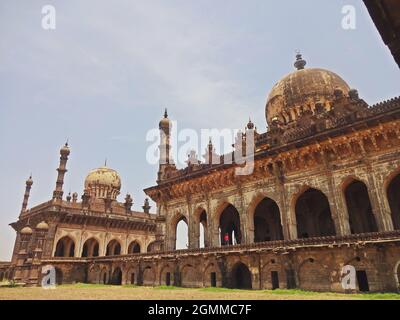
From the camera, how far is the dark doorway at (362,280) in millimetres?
14168

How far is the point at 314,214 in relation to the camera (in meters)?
22.7

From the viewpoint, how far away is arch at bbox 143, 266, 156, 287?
77.0 feet

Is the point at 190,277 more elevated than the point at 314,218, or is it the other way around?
the point at 314,218

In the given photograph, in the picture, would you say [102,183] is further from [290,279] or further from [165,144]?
[290,279]

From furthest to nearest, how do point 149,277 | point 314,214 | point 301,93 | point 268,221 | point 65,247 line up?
point 65,247, point 301,93, point 268,221, point 149,277, point 314,214

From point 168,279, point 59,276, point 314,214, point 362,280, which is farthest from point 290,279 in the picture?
point 59,276

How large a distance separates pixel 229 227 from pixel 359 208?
12.1 metres

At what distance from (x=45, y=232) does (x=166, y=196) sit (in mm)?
14479


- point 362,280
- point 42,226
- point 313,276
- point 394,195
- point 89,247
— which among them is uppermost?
point 42,226

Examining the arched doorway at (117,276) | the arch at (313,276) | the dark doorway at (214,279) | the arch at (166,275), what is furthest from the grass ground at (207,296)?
the arched doorway at (117,276)

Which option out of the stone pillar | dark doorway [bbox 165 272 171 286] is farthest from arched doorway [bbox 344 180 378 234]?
dark doorway [bbox 165 272 171 286]

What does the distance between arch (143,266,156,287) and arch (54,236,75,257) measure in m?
13.9

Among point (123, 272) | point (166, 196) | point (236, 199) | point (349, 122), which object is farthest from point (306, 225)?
point (123, 272)

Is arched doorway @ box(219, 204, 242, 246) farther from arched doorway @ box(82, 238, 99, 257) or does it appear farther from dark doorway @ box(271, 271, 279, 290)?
arched doorway @ box(82, 238, 99, 257)
